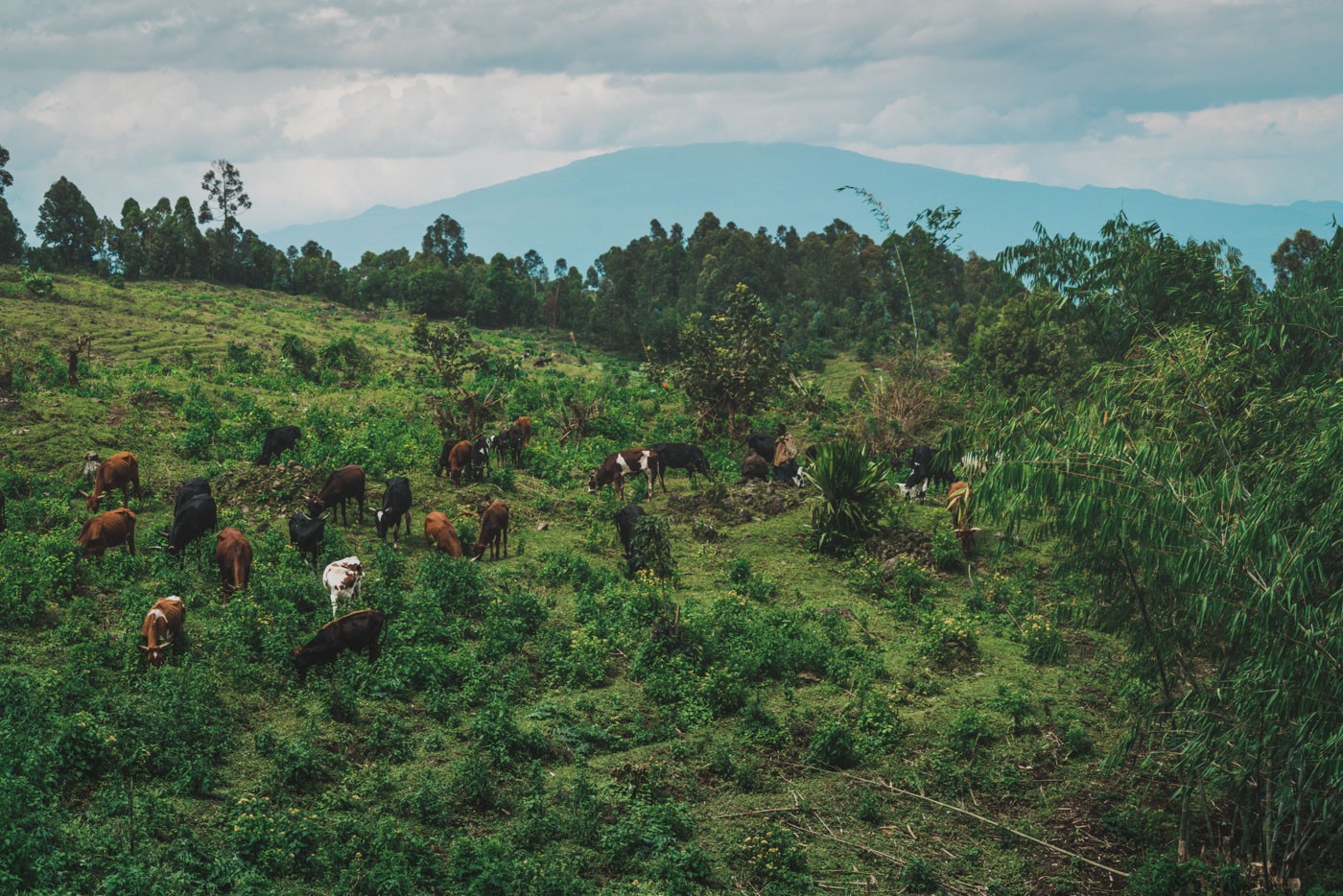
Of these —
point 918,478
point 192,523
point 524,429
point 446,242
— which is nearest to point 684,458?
point 524,429

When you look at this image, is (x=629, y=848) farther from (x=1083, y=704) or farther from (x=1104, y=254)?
(x=1104, y=254)

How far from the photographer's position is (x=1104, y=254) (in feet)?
40.7

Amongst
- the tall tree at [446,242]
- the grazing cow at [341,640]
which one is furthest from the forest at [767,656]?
the tall tree at [446,242]

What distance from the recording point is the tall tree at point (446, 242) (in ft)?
275

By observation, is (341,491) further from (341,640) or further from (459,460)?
(341,640)

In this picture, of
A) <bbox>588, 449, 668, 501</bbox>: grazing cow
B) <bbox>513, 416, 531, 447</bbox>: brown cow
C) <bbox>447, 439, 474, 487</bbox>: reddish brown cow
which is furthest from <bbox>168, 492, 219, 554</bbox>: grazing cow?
<bbox>513, 416, 531, 447</bbox>: brown cow

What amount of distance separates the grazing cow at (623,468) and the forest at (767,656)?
0.37 meters

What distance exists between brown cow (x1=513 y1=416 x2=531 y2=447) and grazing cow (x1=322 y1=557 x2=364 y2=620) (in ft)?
35.9

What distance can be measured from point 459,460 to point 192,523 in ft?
22.9

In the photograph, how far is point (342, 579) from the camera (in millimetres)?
14438

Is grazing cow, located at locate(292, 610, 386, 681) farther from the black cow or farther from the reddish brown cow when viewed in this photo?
the reddish brown cow

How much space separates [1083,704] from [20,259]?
54.6 meters

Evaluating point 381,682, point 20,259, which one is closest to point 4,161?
point 20,259

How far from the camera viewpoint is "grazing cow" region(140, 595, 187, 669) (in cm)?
1182
